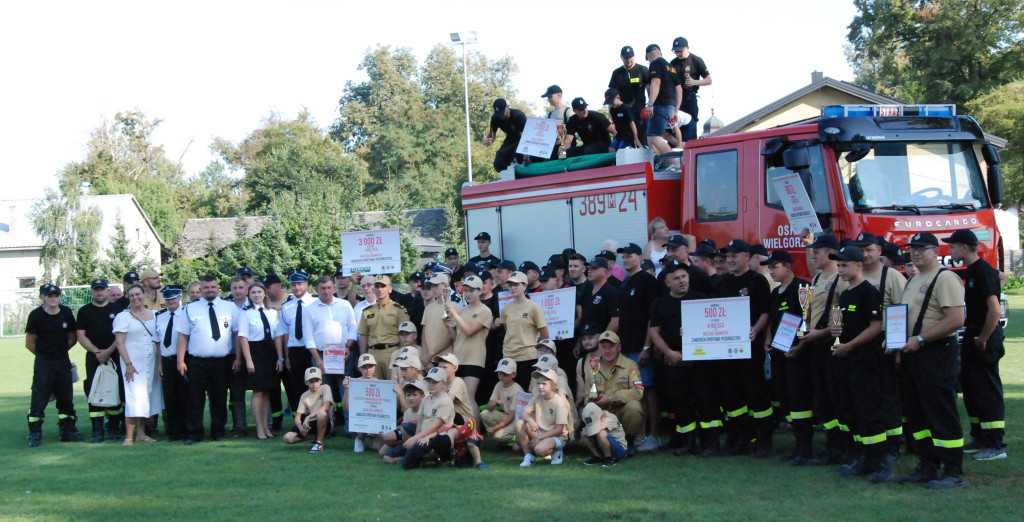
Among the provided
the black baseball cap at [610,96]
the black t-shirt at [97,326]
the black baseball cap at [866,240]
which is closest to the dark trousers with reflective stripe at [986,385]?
the black baseball cap at [866,240]

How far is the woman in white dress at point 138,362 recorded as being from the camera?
487 inches

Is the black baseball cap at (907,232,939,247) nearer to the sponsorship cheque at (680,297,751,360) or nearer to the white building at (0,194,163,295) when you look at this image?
the sponsorship cheque at (680,297,751,360)

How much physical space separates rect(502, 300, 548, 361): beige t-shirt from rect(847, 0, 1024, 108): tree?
29369 mm

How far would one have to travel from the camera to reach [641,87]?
47.7 feet

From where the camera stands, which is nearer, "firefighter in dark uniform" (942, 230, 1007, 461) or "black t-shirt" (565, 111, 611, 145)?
"firefighter in dark uniform" (942, 230, 1007, 461)

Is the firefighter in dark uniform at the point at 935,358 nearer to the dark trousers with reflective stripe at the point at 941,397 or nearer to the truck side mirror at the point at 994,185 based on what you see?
the dark trousers with reflective stripe at the point at 941,397

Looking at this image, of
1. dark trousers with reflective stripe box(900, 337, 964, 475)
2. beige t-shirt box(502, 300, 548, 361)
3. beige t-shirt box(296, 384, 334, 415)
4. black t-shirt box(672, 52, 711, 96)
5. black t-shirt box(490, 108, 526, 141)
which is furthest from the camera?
black t-shirt box(490, 108, 526, 141)

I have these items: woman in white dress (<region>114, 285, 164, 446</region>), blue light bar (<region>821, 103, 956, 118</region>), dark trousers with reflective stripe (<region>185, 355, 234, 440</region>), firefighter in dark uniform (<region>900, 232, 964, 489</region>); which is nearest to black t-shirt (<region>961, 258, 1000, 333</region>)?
firefighter in dark uniform (<region>900, 232, 964, 489</region>)

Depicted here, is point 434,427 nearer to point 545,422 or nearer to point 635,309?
point 545,422

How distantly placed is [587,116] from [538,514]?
8225 millimetres

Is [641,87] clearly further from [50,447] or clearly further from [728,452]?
[50,447]

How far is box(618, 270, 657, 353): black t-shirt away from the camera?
1039 centimetres

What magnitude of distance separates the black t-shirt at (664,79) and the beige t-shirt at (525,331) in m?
4.36

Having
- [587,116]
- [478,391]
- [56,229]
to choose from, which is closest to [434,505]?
[478,391]
